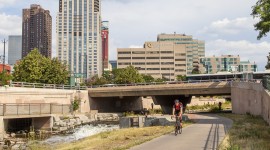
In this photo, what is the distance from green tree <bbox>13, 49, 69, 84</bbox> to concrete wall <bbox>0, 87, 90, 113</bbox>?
8.87 m

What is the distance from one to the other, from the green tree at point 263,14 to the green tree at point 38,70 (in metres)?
55.4

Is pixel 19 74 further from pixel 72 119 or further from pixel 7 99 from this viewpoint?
pixel 72 119

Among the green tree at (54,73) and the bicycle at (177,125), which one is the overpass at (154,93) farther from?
the bicycle at (177,125)

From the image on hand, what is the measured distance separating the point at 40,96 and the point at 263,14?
146 feet

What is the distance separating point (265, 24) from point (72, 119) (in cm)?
3493

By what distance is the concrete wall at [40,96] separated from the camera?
180 ft

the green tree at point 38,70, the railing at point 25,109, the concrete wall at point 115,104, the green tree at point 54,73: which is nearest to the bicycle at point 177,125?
the railing at point 25,109

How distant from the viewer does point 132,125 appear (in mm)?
32844

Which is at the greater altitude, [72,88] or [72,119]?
[72,88]

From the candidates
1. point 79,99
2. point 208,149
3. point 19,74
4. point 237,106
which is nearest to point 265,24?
point 208,149

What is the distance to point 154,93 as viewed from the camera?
219ft

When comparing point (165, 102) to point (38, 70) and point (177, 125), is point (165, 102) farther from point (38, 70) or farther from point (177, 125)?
point (177, 125)

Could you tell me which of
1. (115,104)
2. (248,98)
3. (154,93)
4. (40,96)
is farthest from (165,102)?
(248,98)

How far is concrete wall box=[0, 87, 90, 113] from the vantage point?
54.9 m
